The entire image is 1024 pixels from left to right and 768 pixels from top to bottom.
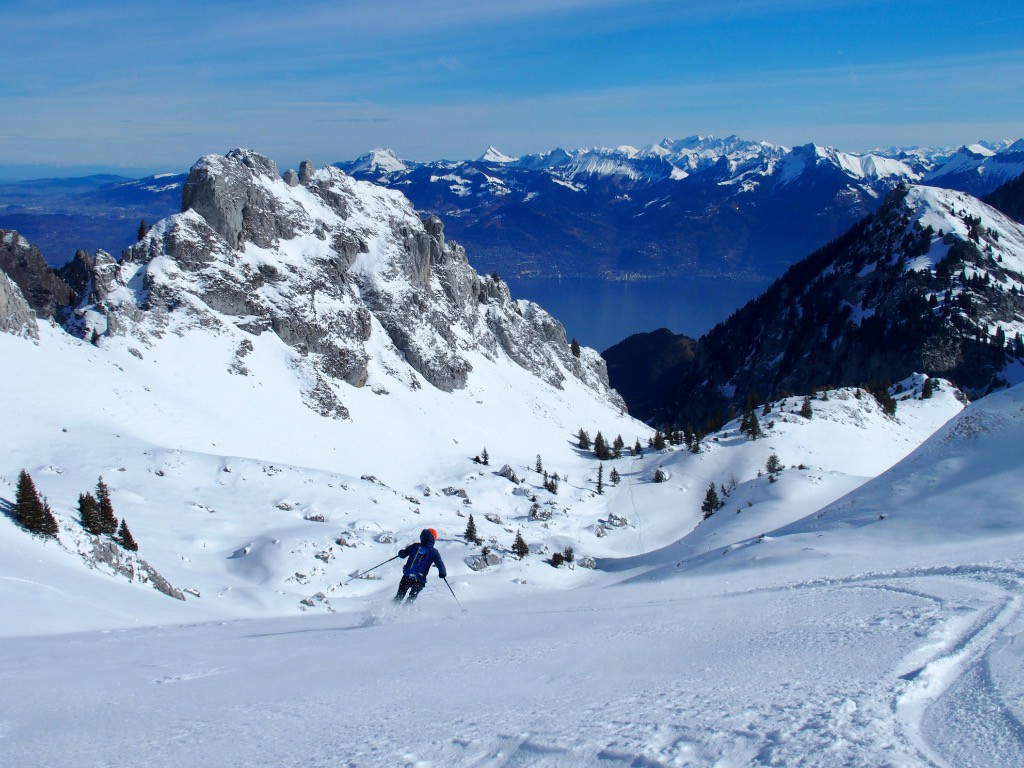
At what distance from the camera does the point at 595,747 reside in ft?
18.0

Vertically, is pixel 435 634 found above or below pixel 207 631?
above

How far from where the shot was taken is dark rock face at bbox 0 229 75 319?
6309cm

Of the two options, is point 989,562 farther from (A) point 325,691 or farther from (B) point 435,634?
(A) point 325,691

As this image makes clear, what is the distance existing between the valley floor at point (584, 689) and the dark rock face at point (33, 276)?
210ft

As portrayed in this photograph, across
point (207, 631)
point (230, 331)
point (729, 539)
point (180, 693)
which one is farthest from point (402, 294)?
point (180, 693)

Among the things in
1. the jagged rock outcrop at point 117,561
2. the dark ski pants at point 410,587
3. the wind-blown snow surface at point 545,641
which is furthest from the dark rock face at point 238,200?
the dark ski pants at point 410,587

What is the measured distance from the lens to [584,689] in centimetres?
709

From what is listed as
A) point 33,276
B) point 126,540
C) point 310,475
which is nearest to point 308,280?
point 33,276

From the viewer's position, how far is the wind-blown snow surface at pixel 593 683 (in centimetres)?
553

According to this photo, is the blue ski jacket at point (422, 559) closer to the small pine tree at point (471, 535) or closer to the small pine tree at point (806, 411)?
the small pine tree at point (471, 535)

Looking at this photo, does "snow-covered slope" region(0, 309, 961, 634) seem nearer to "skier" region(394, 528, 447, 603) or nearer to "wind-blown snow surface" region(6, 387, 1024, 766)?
"skier" region(394, 528, 447, 603)

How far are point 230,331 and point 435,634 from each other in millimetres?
58781

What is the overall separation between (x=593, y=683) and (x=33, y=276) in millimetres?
73601

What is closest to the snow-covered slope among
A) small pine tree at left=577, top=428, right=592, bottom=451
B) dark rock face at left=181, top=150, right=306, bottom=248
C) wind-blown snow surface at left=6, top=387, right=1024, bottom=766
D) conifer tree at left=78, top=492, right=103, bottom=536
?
conifer tree at left=78, top=492, right=103, bottom=536
